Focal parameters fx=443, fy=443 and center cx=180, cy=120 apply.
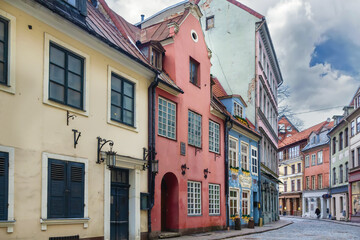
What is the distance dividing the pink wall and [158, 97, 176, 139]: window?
195 mm

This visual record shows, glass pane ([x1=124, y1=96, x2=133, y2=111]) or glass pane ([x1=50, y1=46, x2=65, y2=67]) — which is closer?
glass pane ([x1=50, y1=46, x2=65, y2=67])

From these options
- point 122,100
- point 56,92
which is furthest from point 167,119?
point 56,92

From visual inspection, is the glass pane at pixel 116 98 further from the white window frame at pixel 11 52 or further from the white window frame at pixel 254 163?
the white window frame at pixel 254 163

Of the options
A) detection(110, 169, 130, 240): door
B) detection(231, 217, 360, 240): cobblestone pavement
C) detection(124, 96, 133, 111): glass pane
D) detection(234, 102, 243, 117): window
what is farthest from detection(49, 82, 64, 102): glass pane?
detection(234, 102, 243, 117): window

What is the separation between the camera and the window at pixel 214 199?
2204 centimetres

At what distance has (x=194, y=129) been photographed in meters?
20.5

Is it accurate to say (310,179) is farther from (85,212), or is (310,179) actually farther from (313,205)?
(85,212)

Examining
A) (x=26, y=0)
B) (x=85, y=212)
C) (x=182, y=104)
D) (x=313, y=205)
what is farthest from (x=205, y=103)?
(x=313, y=205)

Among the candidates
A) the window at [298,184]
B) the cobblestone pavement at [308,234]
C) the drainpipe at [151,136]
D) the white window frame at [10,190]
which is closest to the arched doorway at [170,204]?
the drainpipe at [151,136]

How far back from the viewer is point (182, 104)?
63.6 feet

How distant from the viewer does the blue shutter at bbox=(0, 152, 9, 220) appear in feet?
→ 32.8

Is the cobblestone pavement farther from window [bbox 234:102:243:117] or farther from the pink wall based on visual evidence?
window [bbox 234:102:243:117]

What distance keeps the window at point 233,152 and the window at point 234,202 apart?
5.10ft

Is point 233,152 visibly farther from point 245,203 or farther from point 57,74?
point 57,74
